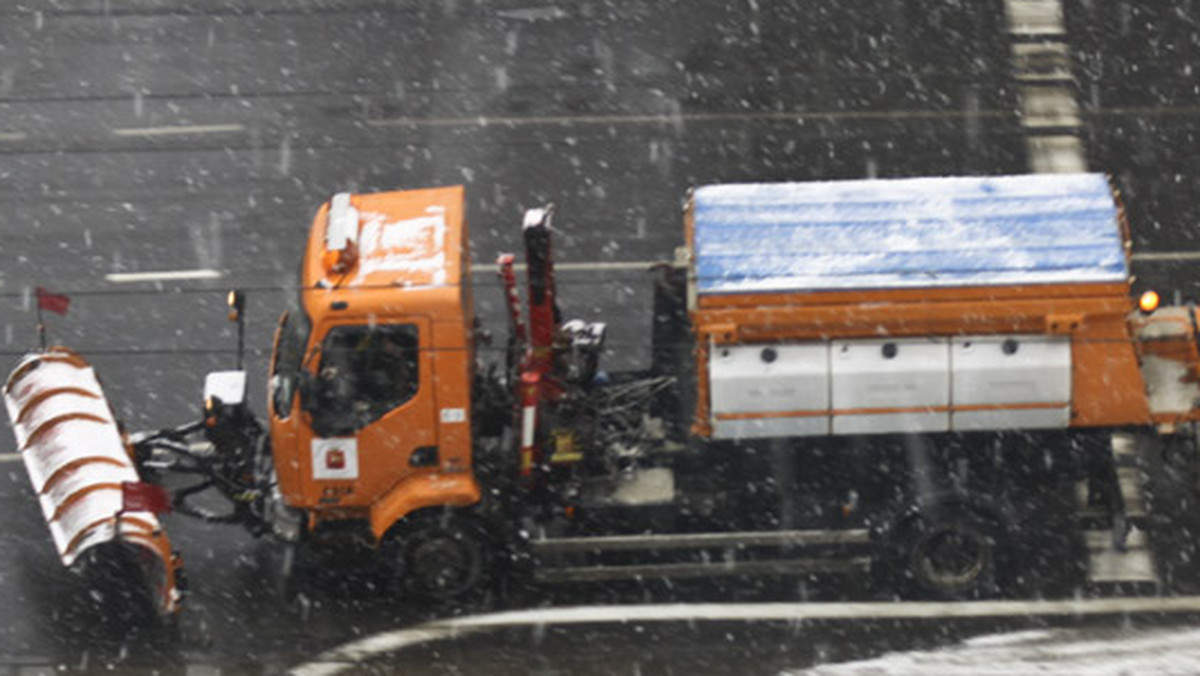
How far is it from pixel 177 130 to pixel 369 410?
9.06 m

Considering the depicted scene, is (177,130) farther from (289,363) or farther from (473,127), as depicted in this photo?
(289,363)

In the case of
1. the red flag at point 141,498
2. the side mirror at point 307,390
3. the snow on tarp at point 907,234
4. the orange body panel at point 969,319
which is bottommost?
the red flag at point 141,498

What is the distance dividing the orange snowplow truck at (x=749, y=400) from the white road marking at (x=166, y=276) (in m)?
4.37

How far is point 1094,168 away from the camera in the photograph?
69.3 feet

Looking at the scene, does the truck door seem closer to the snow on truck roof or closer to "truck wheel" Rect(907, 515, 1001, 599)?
the snow on truck roof

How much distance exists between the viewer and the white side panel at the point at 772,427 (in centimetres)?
1466

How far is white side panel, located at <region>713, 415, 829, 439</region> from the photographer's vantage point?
14.7 metres

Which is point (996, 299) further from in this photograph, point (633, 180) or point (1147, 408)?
point (633, 180)

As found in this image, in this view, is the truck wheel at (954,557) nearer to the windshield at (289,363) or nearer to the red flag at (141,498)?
the windshield at (289,363)

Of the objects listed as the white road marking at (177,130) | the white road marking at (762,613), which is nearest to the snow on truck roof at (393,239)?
the white road marking at (762,613)

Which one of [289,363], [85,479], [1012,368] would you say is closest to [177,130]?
[85,479]

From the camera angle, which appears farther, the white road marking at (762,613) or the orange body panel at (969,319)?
the white road marking at (762,613)

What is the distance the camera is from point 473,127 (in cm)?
2241

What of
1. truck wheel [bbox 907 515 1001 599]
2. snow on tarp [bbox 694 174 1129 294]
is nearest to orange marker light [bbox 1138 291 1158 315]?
snow on tarp [bbox 694 174 1129 294]
